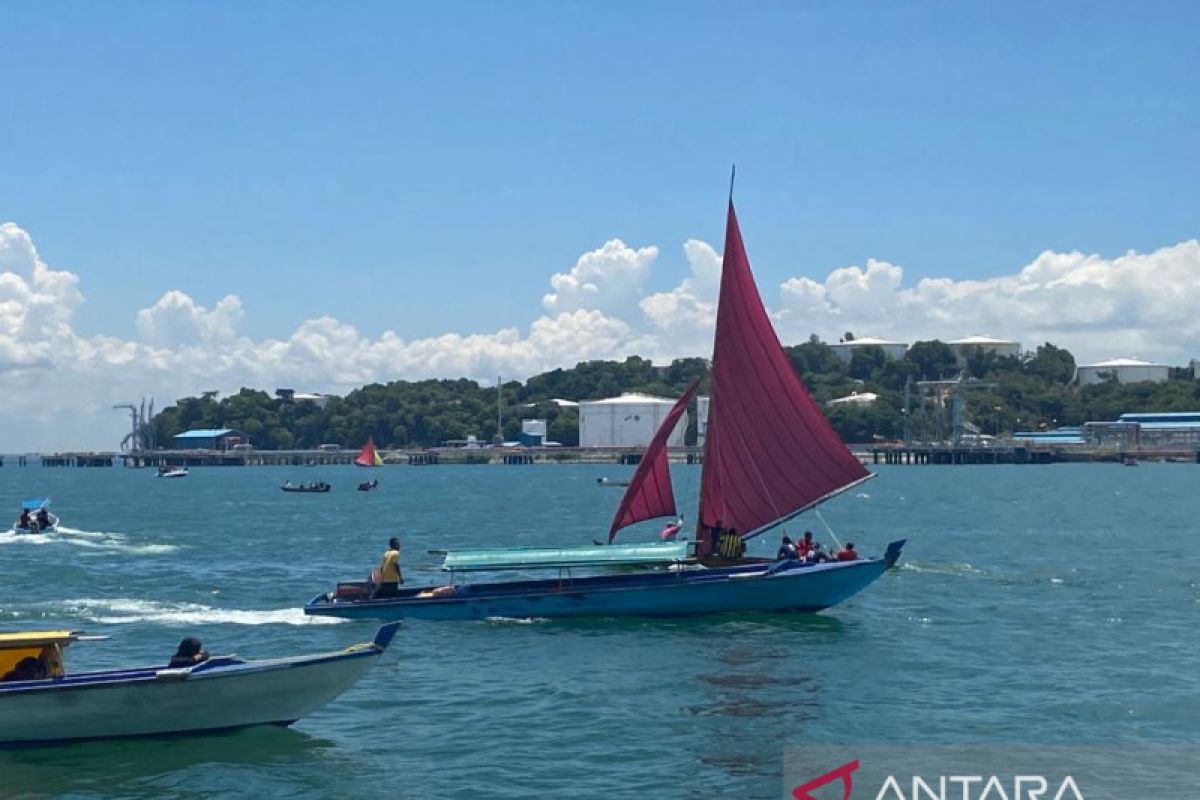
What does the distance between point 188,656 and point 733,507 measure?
22.6 m

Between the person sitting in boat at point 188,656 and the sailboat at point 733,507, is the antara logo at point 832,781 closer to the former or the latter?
the person sitting in boat at point 188,656

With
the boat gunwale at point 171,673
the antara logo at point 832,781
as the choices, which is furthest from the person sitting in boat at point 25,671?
the antara logo at point 832,781

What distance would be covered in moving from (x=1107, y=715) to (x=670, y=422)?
755 inches

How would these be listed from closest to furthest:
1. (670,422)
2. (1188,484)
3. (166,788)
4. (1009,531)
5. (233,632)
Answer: (166,788) → (233,632) → (670,422) → (1009,531) → (1188,484)

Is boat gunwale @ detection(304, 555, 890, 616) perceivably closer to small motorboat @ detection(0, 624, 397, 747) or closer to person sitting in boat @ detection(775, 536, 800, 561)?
person sitting in boat @ detection(775, 536, 800, 561)

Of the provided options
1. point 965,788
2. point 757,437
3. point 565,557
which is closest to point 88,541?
point 565,557

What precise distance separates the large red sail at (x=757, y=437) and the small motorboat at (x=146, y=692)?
20.4m

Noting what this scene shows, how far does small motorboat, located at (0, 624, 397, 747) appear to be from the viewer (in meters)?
27.1

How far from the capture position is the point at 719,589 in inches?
1703

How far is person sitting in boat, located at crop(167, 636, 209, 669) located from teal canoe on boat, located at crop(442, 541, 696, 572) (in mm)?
15605

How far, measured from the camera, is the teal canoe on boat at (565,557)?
1721 inches

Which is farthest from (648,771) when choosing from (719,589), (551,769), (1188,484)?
(1188,484)

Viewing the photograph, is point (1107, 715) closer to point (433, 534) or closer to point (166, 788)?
point (166, 788)

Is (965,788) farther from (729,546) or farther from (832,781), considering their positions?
(729,546)
